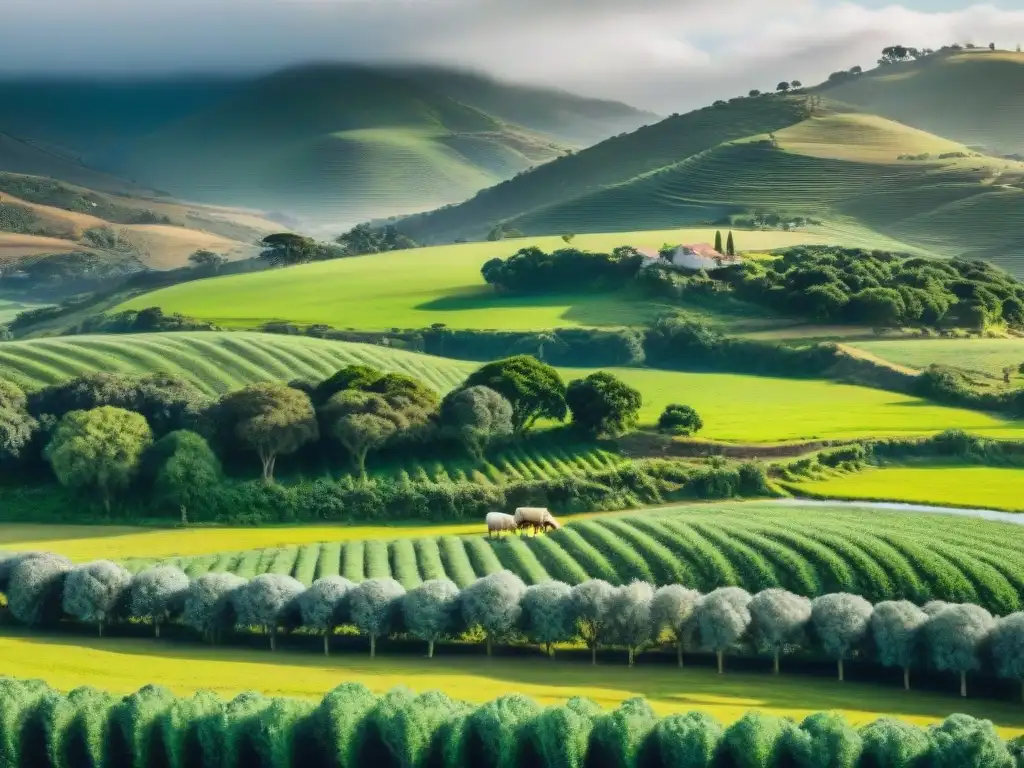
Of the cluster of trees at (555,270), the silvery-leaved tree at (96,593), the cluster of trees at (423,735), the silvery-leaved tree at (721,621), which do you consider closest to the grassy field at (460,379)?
the cluster of trees at (555,270)

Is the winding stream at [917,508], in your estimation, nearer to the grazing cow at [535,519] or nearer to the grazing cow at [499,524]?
the grazing cow at [535,519]

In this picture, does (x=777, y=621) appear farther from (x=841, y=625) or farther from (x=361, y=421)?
(x=361, y=421)

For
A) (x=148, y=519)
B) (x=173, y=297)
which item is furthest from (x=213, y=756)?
(x=173, y=297)

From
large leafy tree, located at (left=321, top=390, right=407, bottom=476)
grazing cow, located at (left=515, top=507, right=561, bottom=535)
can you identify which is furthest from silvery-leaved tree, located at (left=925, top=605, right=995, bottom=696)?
large leafy tree, located at (left=321, top=390, right=407, bottom=476)

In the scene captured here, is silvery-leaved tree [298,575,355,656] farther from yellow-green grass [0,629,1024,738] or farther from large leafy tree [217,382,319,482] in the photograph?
large leafy tree [217,382,319,482]

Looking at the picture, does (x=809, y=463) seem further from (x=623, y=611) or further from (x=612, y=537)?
(x=623, y=611)

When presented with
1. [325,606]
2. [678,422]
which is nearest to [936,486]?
[678,422]
